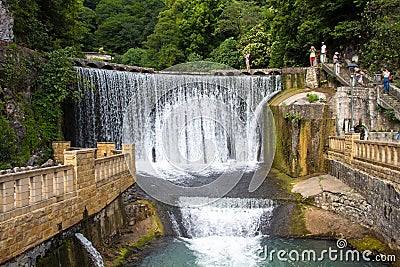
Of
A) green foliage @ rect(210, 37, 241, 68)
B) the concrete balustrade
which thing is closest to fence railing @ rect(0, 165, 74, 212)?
the concrete balustrade

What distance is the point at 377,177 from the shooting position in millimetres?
12336

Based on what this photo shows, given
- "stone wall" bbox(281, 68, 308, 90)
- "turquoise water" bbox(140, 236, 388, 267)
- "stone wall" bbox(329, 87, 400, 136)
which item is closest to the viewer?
"turquoise water" bbox(140, 236, 388, 267)

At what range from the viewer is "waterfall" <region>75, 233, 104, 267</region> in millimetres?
9705

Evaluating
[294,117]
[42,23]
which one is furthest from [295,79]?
[42,23]

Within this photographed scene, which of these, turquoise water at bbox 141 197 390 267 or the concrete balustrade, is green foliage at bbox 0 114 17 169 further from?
the concrete balustrade

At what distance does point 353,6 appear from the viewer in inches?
1101

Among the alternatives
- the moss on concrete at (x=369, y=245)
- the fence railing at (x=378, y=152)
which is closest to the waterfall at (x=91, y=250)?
the moss on concrete at (x=369, y=245)

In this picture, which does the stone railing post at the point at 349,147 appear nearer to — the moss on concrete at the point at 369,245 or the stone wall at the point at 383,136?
the stone wall at the point at 383,136

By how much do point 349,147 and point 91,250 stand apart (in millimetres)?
9986

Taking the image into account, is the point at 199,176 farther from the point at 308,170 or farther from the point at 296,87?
the point at 296,87

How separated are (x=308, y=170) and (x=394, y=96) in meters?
5.68

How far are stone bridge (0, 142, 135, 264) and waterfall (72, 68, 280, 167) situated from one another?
9623 millimetres

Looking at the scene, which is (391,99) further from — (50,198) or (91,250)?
(50,198)

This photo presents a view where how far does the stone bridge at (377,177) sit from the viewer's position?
10.9 meters
